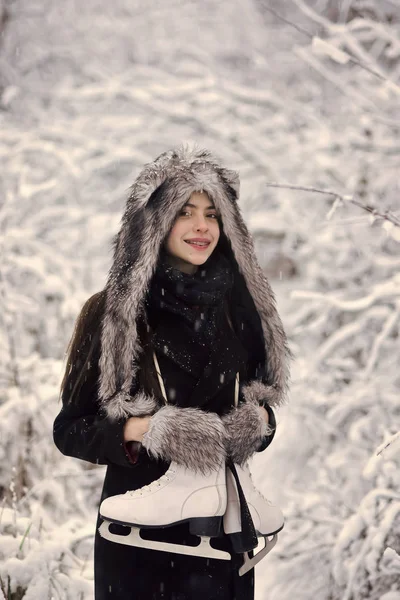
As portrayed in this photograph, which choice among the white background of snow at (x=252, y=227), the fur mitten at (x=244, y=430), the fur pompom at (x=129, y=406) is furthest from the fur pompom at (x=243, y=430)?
the white background of snow at (x=252, y=227)

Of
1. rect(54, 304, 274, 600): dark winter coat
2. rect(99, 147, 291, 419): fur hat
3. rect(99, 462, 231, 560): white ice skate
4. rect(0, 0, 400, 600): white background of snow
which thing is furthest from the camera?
rect(0, 0, 400, 600): white background of snow

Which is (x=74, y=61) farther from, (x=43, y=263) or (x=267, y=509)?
(x=267, y=509)

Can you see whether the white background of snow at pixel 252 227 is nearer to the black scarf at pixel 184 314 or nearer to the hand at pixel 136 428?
the hand at pixel 136 428

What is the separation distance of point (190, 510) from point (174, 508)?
0.16 ft

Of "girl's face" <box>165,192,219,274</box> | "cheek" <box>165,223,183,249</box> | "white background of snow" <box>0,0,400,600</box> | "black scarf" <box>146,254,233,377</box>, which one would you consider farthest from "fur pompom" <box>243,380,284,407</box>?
"white background of snow" <box>0,0,400,600</box>

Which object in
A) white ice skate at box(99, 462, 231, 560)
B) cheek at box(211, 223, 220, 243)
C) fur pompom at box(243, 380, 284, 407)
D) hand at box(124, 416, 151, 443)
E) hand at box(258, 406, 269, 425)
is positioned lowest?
white ice skate at box(99, 462, 231, 560)

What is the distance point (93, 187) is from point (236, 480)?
15.7ft

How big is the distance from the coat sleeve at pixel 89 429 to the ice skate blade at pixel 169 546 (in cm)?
21

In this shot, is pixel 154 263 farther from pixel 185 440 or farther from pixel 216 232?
pixel 185 440

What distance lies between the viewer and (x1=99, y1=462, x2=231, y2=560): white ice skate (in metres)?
1.94

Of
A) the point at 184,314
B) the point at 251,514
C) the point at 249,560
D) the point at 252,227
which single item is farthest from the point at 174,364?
the point at 252,227

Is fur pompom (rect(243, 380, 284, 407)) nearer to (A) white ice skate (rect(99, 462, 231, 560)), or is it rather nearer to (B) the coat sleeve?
(A) white ice skate (rect(99, 462, 231, 560))

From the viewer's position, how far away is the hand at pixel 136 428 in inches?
81.5

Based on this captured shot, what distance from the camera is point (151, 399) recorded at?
214 centimetres
